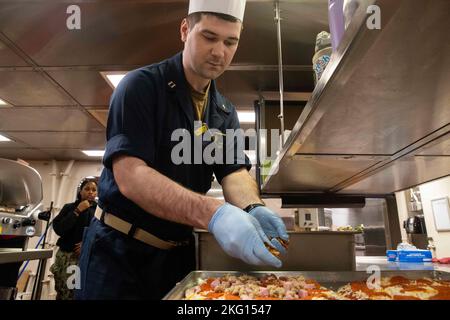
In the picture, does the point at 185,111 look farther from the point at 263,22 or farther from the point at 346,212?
the point at 346,212

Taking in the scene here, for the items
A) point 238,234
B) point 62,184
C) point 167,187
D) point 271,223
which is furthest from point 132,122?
point 62,184

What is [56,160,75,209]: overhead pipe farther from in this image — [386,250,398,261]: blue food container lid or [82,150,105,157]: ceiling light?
[386,250,398,261]: blue food container lid

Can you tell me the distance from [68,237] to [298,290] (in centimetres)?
253

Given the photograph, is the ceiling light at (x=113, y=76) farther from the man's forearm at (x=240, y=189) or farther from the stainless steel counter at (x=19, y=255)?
the man's forearm at (x=240, y=189)

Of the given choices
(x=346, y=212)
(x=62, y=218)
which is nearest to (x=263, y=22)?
(x=62, y=218)

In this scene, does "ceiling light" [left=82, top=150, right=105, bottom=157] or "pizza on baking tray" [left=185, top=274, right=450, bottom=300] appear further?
"ceiling light" [left=82, top=150, right=105, bottom=157]

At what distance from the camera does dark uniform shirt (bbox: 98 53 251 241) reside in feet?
3.25

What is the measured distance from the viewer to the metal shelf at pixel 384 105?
488 mm

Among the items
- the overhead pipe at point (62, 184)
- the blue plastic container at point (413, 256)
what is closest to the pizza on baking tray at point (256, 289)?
the blue plastic container at point (413, 256)

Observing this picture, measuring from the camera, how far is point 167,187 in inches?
34.7

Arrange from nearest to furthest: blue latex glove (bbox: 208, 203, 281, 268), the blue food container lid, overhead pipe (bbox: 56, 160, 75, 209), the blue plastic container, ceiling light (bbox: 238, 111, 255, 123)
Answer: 1. blue latex glove (bbox: 208, 203, 281, 268)
2. the blue plastic container
3. the blue food container lid
4. ceiling light (bbox: 238, 111, 255, 123)
5. overhead pipe (bbox: 56, 160, 75, 209)

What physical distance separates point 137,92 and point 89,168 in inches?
201

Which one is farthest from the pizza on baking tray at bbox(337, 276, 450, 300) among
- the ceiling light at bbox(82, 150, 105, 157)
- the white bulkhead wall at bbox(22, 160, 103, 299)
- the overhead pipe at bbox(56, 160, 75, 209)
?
the overhead pipe at bbox(56, 160, 75, 209)

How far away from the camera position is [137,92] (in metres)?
1.06
